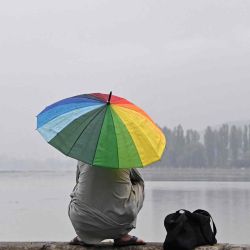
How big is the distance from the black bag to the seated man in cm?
28

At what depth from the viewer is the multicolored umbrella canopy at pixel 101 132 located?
11.6ft

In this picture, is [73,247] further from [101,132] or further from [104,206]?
[101,132]

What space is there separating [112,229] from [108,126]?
67 cm

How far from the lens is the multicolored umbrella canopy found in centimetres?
355

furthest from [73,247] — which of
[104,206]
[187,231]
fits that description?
[187,231]

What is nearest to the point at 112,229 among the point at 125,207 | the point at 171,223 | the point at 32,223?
the point at 125,207

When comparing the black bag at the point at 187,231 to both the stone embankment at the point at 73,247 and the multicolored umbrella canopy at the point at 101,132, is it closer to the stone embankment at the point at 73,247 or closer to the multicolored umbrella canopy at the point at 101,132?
the stone embankment at the point at 73,247

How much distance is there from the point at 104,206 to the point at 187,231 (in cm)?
55

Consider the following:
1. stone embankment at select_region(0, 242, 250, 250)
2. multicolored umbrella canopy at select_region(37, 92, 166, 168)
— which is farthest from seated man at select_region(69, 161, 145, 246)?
multicolored umbrella canopy at select_region(37, 92, 166, 168)

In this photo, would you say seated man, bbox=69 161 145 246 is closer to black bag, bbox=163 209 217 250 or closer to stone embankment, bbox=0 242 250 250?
stone embankment, bbox=0 242 250 250

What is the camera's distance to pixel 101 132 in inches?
142

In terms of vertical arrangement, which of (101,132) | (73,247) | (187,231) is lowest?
(73,247)

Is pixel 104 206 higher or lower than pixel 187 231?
higher

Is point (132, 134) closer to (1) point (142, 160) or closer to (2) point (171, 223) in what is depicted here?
(1) point (142, 160)
